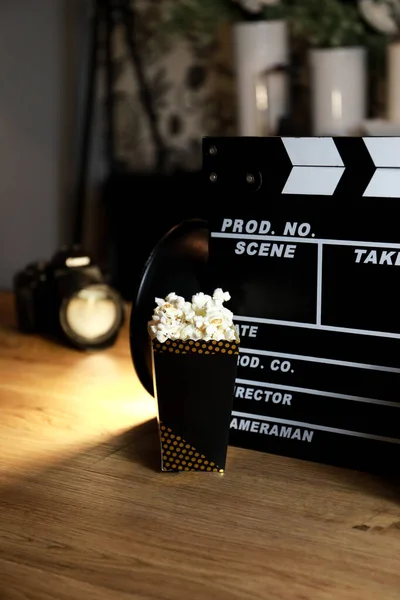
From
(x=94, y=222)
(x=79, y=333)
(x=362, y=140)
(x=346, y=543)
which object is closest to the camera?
(x=346, y=543)

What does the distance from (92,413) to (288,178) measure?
1.46 feet

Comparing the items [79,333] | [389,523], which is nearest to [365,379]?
[389,523]

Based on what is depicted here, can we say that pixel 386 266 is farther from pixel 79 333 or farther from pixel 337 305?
pixel 79 333

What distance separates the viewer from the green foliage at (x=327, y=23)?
2.48m

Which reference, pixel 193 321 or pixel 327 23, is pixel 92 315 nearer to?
pixel 193 321

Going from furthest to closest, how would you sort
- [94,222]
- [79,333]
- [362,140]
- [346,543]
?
1. [94,222]
2. [79,333]
3. [362,140]
4. [346,543]

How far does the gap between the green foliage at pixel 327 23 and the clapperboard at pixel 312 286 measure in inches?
66.3

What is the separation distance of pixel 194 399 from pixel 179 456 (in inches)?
2.9

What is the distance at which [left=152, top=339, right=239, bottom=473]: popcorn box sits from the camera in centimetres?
A: 89

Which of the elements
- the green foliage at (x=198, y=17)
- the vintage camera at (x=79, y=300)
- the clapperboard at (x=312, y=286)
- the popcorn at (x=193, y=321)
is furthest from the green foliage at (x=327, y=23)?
the popcorn at (x=193, y=321)

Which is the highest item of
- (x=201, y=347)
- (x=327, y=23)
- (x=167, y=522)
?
(x=327, y=23)

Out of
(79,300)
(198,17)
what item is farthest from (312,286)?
(198,17)

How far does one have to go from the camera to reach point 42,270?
5.18 ft

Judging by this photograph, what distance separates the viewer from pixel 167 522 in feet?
2.67
